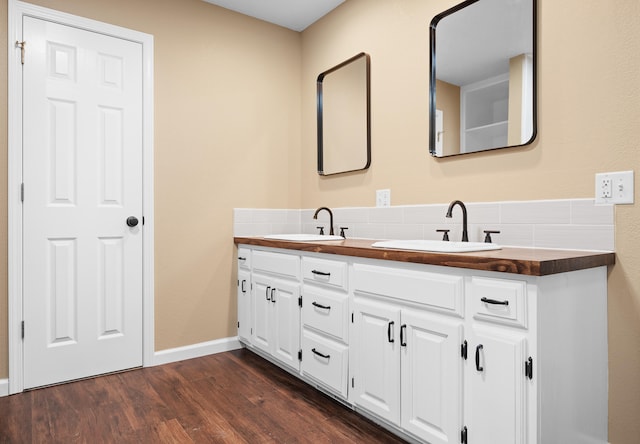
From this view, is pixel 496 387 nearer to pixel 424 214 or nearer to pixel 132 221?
pixel 424 214

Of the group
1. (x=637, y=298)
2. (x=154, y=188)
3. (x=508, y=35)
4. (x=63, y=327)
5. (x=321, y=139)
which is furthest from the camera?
(x=321, y=139)

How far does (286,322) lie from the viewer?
8.03 feet

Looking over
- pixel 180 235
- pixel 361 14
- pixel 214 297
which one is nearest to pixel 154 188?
pixel 180 235

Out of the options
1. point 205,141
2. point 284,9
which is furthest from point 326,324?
point 284,9

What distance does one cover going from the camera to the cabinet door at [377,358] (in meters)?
1.75

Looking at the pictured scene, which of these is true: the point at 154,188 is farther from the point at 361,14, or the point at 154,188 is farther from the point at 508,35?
the point at 508,35

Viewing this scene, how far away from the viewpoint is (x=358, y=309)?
1.94 m

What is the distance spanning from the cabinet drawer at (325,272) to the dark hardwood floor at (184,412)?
0.64 m

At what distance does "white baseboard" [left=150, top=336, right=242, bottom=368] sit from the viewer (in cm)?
276

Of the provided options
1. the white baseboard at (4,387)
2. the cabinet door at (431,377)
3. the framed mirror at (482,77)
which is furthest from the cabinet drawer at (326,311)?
the white baseboard at (4,387)

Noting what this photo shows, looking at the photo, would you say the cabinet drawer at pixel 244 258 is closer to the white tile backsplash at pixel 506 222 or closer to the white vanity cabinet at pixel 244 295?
the white vanity cabinet at pixel 244 295

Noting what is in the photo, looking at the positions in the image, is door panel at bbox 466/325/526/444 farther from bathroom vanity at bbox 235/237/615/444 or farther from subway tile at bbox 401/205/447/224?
subway tile at bbox 401/205/447/224

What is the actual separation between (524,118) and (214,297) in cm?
230

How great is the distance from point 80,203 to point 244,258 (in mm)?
1093
